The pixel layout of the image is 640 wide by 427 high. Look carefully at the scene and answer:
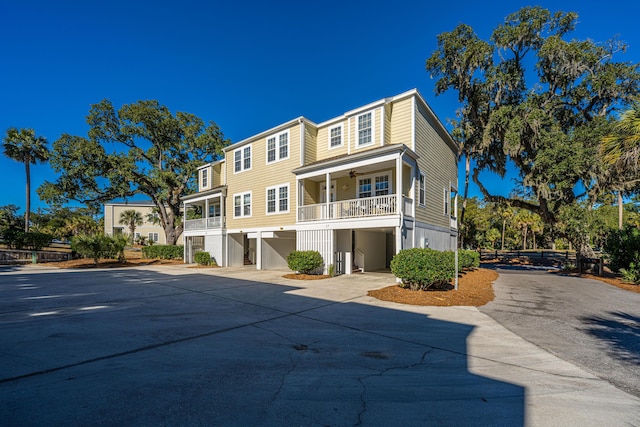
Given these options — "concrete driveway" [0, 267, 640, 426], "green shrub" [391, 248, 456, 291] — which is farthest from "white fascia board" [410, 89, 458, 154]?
"concrete driveway" [0, 267, 640, 426]

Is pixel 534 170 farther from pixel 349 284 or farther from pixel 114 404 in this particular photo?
pixel 114 404

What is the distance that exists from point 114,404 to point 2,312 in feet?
23.2

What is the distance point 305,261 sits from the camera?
46.7 feet

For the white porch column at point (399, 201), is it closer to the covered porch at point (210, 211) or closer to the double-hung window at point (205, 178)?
the covered porch at point (210, 211)

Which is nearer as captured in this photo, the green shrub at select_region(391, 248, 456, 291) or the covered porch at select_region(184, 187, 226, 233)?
the green shrub at select_region(391, 248, 456, 291)

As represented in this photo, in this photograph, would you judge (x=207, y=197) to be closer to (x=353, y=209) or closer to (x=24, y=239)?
(x=353, y=209)

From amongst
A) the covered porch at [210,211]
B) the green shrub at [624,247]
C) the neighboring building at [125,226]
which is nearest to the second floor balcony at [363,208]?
the covered porch at [210,211]

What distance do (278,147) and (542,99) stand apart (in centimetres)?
1779

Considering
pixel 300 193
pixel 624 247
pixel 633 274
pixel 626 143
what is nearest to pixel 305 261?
pixel 300 193

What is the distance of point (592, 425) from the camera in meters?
2.90

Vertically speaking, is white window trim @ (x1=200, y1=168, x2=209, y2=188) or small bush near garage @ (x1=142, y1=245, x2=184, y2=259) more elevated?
white window trim @ (x1=200, y1=168, x2=209, y2=188)

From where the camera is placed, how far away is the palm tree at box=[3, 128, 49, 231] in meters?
30.8

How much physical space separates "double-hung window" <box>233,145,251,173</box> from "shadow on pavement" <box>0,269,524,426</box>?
14077 millimetres

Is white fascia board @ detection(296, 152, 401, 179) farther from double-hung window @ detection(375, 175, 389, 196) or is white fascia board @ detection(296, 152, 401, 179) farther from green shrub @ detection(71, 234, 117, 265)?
green shrub @ detection(71, 234, 117, 265)
